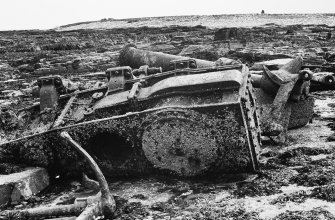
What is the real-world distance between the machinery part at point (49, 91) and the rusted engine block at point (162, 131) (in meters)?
0.24

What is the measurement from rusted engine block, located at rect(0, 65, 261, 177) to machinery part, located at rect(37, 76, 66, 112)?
0.79ft

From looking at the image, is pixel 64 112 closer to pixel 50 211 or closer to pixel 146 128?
pixel 146 128

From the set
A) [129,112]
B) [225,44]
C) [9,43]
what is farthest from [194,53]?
[9,43]

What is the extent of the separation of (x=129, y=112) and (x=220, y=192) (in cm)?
102

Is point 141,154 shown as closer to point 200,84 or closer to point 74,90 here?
point 200,84

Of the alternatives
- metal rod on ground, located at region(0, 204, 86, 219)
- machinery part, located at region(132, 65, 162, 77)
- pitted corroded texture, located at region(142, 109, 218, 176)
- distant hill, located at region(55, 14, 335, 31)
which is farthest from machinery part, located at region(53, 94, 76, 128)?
distant hill, located at region(55, 14, 335, 31)

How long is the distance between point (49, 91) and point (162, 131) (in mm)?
1520

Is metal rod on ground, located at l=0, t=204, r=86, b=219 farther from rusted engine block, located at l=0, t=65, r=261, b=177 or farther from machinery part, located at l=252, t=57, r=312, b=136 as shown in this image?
machinery part, located at l=252, t=57, r=312, b=136

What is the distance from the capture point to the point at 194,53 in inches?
507

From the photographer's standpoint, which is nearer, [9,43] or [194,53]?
[194,53]

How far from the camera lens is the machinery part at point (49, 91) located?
4258mm

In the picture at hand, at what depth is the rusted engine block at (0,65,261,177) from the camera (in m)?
3.31

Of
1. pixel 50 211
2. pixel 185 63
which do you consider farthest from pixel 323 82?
pixel 50 211

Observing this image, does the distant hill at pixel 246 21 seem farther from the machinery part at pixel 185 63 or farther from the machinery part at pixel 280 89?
the machinery part at pixel 185 63
